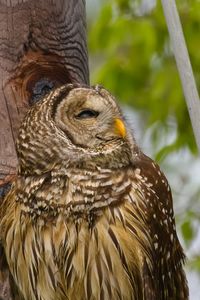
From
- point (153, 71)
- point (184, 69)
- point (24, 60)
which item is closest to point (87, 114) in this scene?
point (24, 60)

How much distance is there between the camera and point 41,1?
18.0 feet

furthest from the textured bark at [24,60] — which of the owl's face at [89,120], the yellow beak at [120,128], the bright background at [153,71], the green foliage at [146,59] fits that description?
the green foliage at [146,59]

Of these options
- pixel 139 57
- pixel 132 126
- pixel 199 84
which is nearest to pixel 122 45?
pixel 139 57

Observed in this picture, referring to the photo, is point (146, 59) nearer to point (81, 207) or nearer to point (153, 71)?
point (153, 71)

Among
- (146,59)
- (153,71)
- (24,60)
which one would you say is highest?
(24,60)

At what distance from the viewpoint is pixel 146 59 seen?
25.2 feet

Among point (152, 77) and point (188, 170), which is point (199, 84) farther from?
point (188, 170)

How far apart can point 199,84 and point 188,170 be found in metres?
3.20

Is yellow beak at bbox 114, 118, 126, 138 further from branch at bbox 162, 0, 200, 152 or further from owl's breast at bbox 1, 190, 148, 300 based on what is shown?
branch at bbox 162, 0, 200, 152

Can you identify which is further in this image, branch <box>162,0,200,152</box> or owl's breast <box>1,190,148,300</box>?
owl's breast <box>1,190,148,300</box>

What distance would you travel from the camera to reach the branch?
458cm

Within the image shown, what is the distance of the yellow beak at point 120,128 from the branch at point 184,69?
0.75 meters

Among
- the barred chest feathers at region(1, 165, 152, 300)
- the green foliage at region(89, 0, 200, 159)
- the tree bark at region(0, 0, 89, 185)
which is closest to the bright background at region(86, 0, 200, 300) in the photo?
the green foliage at region(89, 0, 200, 159)

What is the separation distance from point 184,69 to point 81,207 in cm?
89
